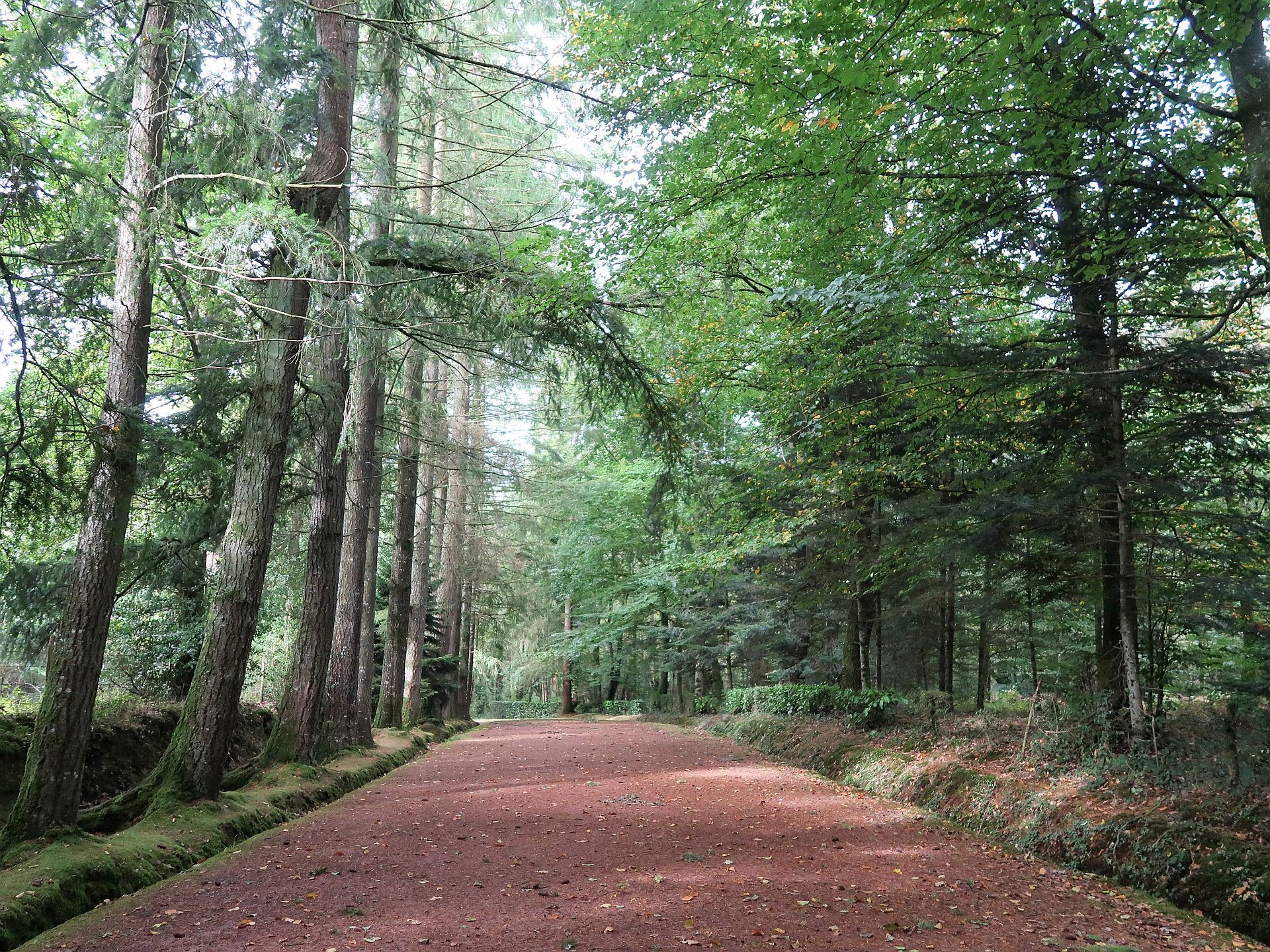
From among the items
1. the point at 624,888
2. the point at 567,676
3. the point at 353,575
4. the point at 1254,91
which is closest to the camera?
the point at 624,888

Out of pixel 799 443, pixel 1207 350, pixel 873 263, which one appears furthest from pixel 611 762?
pixel 1207 350

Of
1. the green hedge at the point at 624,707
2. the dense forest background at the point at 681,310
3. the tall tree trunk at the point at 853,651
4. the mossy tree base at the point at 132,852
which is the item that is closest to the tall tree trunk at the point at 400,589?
the dense forest background at the point at 681,310

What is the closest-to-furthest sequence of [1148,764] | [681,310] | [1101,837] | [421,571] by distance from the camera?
[1101,837], [1148,764], [681,310], [421,571]

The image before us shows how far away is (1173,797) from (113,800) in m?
8.42

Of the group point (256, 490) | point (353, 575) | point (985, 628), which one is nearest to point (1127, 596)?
point (985, 628)

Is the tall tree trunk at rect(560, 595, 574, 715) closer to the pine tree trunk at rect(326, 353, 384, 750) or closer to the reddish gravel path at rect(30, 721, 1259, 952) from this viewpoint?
the pine tree trunk at rect(326, 353, 384, 750)

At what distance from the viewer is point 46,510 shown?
A: 16.9 feet

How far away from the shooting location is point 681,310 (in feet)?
35.0

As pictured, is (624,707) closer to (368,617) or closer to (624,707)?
(624,707)

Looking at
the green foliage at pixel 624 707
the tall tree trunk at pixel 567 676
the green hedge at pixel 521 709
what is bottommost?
the green hedge at pixel 521 709

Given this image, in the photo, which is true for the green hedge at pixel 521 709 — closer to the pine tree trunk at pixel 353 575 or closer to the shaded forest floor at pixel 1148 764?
the pine tree trunk at pixel 353 575

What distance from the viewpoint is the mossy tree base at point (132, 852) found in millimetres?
4180

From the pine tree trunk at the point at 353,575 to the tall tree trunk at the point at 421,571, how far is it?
1591mm

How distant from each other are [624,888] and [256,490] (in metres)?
5.04
